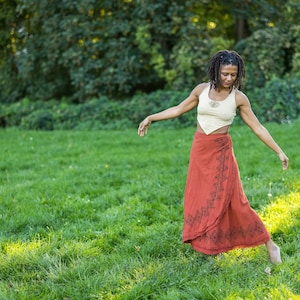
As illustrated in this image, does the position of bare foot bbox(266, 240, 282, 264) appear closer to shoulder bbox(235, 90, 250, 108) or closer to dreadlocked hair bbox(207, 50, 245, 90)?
shoulder bbox(235, 90, 250, 108)

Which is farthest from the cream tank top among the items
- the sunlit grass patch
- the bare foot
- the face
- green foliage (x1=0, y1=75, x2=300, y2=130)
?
green foliage (x1=0, y1=75, x2=300, y2=130)

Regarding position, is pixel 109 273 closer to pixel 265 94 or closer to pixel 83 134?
pixel 83 134

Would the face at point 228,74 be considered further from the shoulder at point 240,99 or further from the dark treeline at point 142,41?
the dark treeline at point 142,41

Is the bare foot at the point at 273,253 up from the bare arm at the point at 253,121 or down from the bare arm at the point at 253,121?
down

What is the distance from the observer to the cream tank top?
371cm

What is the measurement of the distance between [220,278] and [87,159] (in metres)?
5.06

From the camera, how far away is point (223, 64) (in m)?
3.62

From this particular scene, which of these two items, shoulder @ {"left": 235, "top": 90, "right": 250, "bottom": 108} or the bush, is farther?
the bush

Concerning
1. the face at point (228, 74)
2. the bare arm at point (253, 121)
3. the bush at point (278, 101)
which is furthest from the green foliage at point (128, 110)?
the face at point (228, 74)

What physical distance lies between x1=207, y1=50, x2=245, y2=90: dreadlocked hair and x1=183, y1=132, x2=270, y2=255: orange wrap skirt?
0.43 metres

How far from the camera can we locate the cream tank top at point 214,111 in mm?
3709

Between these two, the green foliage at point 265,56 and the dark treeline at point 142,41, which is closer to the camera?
the green foliage at point 265,56

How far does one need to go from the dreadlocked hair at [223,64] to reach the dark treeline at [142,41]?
9.95 m

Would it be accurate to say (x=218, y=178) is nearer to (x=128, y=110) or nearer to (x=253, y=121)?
(x=253, y=121)
